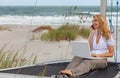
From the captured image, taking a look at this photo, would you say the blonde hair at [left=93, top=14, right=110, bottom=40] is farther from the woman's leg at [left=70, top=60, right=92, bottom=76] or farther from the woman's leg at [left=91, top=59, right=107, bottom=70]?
the woman's leg at [left=70, top=60, right=92, bottom=76]

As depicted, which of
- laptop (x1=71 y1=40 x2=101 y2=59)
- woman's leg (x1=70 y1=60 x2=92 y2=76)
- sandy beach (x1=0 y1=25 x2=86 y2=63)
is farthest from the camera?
sandy beach (x1=0 y1=25 x2=86 y2=63)

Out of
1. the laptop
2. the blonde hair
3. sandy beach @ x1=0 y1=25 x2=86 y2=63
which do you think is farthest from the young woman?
sandy beach @ x1=0 y1=25 x2=86 y2=63

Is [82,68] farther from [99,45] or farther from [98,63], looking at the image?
[99,45]

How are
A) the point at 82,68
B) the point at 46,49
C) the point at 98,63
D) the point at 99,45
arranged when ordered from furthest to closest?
the point at 46,49
the point at 99,45
the point at 98,63
the point at 82,68

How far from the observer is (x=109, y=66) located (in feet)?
21.0

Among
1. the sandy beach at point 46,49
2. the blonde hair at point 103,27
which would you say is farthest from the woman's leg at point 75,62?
the sandy beach at point 46,49

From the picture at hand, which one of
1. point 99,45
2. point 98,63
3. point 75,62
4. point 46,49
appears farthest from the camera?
point 46,49

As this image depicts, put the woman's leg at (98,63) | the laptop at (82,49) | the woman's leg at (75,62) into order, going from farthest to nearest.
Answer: the woman's leg at (98,63) < the woman's leg at (75,62) < the laptop at (82,49)

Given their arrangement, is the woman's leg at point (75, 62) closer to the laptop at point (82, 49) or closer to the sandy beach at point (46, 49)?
the laptop at point (82, 49)

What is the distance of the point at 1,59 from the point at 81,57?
159 cm

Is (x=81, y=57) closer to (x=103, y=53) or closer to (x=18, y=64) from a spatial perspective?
(x=103, y=53)

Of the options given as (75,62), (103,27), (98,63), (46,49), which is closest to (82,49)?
(75,62)

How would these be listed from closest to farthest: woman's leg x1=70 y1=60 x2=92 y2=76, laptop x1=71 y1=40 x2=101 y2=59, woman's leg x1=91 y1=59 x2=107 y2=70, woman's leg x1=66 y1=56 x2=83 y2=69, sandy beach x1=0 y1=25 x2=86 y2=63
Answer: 1. woman's leg x1=70 y1=60 x2=92 y2=76
2. laptop x1=71 y1=40 x2=101 y2=59
3. woman's leg x1=66 y1=56 x2=83 y2=69
4. woman's leg x1=91 y1=59 x2=107 y2=70
5. sandy beach x1=0 y1=25 x2=86 y2=63

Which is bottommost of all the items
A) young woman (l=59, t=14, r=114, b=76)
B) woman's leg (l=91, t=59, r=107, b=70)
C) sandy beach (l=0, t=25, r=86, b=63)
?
sandy beach (l=0, t=25, r=86, b=63)
